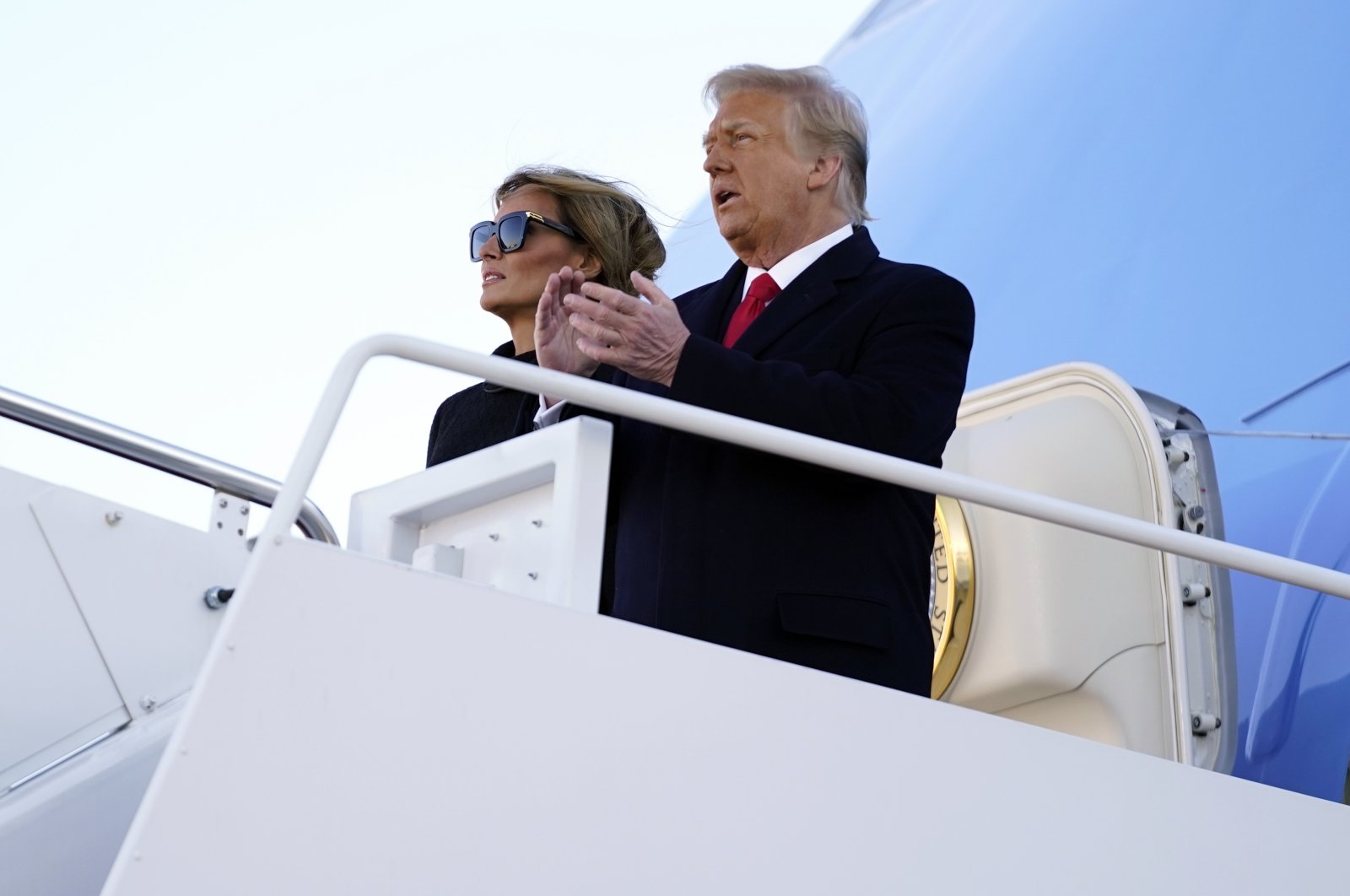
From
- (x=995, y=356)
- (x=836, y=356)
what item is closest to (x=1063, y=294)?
(x=995, y=356)

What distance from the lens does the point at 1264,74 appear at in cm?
505

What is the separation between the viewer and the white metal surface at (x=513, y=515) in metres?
2.36

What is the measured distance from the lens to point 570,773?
83.8 inches

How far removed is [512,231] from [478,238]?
142mm

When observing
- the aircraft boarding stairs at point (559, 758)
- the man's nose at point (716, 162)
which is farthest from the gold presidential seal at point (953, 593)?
the aircraft boarding stairs at point (559, 758)

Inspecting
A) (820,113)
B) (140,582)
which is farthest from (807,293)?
(140,582)

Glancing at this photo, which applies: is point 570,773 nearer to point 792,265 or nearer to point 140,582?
point 792,265

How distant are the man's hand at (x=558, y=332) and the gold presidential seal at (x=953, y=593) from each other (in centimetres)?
130

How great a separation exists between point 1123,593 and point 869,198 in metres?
3.31

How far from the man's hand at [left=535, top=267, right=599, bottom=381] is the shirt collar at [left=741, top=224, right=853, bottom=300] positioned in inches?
14.8

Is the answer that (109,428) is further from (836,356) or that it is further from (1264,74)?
(1264,74)

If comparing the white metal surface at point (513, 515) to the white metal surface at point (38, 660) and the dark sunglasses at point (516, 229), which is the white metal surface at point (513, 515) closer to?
the dark sunglasses at point (516, 229)

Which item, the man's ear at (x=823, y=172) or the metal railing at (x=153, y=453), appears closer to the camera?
the man's ear at (x=823, y=172)

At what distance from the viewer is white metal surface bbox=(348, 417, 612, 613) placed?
236 centimetres
